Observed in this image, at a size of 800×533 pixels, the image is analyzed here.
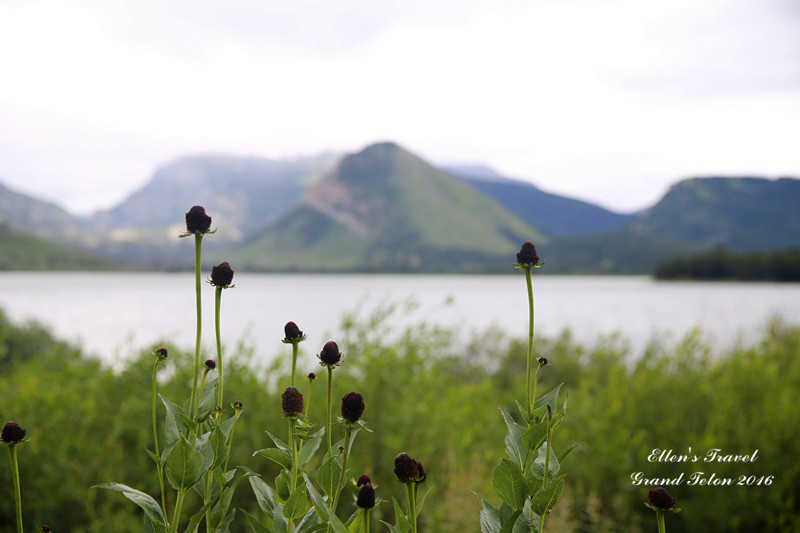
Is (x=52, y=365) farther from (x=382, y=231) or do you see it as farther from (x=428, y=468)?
(x=382, y=231)

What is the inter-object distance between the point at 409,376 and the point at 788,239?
189 ft

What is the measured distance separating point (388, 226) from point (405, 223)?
12.2 feet

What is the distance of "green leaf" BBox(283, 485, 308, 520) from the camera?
81 centimetres

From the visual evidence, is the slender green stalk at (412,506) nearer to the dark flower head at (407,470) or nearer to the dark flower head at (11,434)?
the dark flower head at (407,470)

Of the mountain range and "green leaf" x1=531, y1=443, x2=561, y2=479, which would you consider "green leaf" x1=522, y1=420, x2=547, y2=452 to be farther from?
the mountain range

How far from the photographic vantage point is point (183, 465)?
0.75 m

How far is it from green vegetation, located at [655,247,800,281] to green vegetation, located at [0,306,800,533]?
44946 mm

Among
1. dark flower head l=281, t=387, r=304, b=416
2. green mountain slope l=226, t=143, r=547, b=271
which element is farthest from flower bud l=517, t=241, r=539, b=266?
green mountain slope l=226, t=143, r=547, b=271

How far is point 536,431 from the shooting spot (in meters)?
0.83

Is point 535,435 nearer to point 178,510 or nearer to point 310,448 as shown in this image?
point 310,448

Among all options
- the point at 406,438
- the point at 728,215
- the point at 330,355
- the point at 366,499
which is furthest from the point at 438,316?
the point at 728,215

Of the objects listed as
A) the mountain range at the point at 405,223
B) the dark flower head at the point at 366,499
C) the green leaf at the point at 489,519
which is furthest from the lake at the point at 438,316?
the mountain range at the point at 405,223

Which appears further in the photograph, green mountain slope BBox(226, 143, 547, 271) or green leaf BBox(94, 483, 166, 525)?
green mountain slope BBox(226, 143, 547, 271)

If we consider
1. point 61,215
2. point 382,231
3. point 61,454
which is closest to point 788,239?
point 61,454
